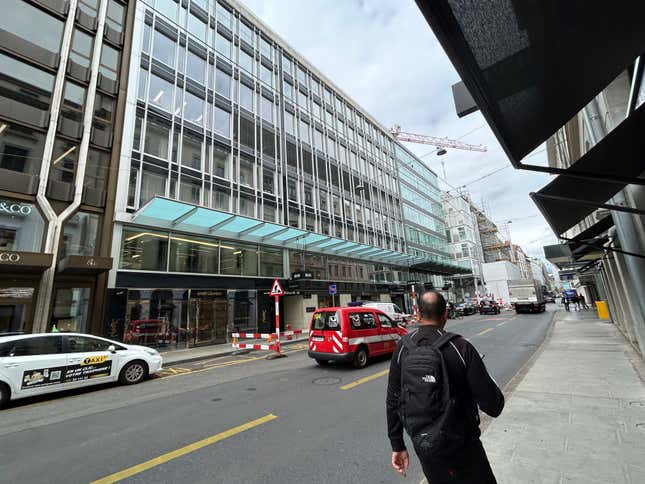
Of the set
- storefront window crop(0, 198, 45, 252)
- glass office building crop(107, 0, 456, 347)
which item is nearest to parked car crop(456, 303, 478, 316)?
glass office building crop(107, 0, 456, 347)

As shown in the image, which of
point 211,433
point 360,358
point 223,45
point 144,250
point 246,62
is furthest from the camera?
point 246,62

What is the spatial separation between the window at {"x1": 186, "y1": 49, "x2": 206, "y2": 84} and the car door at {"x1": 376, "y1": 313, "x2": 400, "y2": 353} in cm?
2059

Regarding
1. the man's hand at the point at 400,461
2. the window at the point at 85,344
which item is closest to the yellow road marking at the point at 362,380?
the man's hand at the point at 400,461

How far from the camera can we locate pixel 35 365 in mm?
7180

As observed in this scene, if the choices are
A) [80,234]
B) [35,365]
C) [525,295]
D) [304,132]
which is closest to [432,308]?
[35,365]

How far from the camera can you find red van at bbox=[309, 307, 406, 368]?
9.16 metres

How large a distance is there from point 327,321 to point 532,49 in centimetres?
864

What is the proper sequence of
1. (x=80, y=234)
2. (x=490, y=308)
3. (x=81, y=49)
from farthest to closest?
1. (x=490, y=308)
2. (x=81, y=49)
3. (x=80, y=234)

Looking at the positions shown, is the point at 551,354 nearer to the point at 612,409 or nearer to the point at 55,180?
the point at 612,409

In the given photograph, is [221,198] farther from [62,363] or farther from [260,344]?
[62,363]

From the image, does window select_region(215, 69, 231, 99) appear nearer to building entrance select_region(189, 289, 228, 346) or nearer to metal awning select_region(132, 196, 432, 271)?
metal awning select_region(132, 196, 432, 271)

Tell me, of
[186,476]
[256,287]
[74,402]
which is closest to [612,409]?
[186,476]

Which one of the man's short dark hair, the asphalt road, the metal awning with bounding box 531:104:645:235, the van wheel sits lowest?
the asphalt road

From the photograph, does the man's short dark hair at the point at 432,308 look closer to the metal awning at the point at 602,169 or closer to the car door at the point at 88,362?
the metal awning at the point at 602,169
